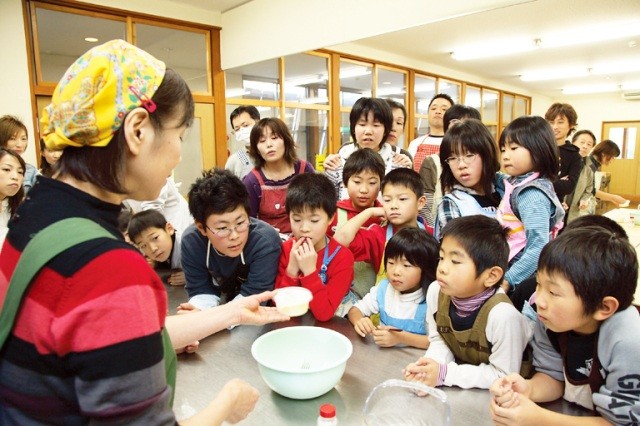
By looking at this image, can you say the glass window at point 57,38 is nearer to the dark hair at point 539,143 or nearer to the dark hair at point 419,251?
the dark hair at point 419,251

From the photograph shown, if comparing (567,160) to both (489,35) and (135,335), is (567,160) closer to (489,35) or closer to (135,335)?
(489,35)

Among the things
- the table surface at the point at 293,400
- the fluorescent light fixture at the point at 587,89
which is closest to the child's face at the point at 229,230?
the table surface at the point at 293,400

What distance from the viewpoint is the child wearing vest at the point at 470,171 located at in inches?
64.1

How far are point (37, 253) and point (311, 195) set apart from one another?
1.10m

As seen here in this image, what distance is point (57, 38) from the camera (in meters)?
3.86

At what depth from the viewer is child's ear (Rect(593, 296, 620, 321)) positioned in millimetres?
Answer: 858

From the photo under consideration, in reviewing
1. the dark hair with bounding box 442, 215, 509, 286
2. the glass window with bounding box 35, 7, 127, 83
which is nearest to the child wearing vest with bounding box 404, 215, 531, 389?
the dark hair with bounding box 442, 215, 509, 286

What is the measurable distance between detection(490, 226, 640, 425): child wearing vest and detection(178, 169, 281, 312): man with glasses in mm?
915

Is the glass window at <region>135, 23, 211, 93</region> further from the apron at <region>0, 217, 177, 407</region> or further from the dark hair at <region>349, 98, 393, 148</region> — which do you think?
the apron at <region>0, 217, 177, 407</region>

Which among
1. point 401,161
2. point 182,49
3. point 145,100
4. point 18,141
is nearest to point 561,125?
point 401,161

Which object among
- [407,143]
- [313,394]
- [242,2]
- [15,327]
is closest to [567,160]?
[407,143]

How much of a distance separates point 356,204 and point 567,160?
1.67m

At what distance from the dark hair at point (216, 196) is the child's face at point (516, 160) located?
1046 mm

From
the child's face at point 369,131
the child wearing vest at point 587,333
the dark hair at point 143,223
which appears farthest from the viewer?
the child's face at point 369,131
